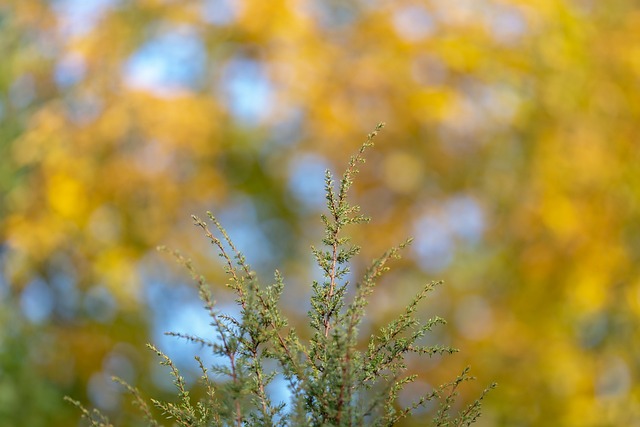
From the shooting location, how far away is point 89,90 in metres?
10.2

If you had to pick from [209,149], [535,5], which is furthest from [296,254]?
[535,5]

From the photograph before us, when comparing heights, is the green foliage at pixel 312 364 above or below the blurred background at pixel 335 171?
below

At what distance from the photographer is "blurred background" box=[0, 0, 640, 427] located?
29.3 ft

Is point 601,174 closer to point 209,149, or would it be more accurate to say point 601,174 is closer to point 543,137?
point 543,137

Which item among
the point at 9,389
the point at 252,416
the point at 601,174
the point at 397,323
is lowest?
the point at 252,416

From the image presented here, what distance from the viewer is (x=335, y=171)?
33.1ft

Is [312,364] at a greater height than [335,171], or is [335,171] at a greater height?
[335,171]

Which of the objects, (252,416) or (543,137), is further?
(543,137)

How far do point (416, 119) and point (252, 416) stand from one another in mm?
7930

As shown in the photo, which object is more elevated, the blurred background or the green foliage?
the blurred background

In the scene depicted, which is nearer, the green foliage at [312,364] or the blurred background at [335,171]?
the green foliage at [312,364]

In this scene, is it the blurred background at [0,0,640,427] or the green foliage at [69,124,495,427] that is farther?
the blurred background at [0,0,640,427]

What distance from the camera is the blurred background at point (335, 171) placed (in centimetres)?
895

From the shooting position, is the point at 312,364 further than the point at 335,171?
No
